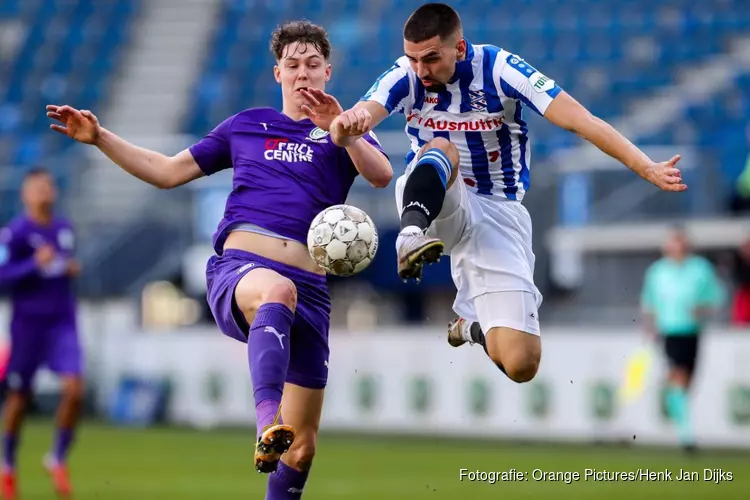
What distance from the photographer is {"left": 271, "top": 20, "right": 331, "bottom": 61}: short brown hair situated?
22.5 ft

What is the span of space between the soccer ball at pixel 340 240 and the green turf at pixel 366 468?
165 inches

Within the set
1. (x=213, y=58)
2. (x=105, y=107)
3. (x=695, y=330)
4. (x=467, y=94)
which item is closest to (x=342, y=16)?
(x=213, y=58)

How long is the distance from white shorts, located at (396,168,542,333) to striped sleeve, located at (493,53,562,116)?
842 millimetres

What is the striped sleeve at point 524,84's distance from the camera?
6691mm

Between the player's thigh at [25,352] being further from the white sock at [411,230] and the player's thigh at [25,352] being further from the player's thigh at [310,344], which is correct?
the white sock at [411,230]

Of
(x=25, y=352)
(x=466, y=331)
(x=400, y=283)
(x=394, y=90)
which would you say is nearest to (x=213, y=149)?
(x=394, y=90)

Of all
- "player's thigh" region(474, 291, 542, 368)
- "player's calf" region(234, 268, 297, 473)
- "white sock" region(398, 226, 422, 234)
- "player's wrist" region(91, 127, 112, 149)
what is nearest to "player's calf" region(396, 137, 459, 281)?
"white sock" region(398, 226, 422, 234)

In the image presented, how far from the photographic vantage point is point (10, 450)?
444 inches

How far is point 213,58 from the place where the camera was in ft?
77.7

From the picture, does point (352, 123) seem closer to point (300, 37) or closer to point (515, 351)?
point (300, 37)

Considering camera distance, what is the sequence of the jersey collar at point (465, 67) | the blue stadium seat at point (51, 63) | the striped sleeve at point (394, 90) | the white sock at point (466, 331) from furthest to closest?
the blue stadium seat at point (51, 63), the white sock at point (466, 331), the jersey collar at point (465, 67), the striped sleeve at point (394, 90)

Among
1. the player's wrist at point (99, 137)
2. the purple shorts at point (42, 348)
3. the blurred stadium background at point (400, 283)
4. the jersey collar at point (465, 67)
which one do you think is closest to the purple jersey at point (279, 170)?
the player's wrist at point (99, 137)

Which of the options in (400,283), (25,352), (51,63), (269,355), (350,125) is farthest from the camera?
(51,63)

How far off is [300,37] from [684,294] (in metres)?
8.61
